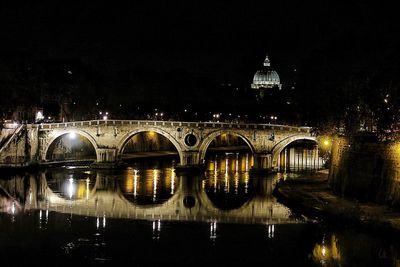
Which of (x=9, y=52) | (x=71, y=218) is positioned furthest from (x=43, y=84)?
(x=71, y=218)

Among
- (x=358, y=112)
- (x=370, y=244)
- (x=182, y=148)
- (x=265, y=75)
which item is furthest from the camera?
(x=265, y=75)

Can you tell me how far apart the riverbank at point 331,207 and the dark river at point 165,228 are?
497mm

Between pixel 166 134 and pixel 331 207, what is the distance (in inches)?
987

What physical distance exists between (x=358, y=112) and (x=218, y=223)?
988 cm

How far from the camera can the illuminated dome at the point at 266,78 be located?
163125 millimetres

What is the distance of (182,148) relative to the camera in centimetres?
5166

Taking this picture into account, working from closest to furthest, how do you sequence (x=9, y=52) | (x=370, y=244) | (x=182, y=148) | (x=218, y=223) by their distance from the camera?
(x=370, y=244)
(x=218, y=223)
(x=182, y=148)
(x=9, y=52)

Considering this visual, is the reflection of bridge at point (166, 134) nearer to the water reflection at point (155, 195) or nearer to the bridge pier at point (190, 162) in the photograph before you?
the bridge pier at point (190, 162)

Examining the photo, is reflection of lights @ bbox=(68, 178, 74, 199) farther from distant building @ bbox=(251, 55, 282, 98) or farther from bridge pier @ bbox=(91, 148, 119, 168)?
distant building @ bbox=(251, 55, 282, 98)

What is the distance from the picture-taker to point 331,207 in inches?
1150

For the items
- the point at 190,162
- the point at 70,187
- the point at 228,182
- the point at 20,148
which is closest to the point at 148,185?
the point at 70,187

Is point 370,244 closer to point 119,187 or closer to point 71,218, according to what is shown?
point 71,218

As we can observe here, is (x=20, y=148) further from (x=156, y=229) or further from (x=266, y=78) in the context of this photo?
(x=266, y=78)

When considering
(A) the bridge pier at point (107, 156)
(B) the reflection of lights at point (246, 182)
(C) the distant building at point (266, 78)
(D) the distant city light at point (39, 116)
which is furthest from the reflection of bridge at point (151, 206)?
(C) the distant building at point (266, 78)
